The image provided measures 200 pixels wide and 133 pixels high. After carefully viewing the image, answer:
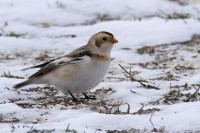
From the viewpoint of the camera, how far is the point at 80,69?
6594 mm

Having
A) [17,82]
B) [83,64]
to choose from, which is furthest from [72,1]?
[83,64]

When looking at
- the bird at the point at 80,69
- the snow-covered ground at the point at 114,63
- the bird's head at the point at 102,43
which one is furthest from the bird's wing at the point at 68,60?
the snow-covered ground at the point at 114,63

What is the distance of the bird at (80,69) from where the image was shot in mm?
6598

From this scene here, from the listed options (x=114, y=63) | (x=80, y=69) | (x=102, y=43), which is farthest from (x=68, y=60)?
(x=114, y=63)

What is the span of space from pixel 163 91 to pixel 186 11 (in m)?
4.64

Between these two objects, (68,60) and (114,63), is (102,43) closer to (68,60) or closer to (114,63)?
(68,60)

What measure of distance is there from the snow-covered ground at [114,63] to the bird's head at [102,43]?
1.55ft

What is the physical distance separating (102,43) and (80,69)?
1.98ft

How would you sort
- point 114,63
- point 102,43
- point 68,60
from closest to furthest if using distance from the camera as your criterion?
point 68,60 < point 102,43 < point 114,63

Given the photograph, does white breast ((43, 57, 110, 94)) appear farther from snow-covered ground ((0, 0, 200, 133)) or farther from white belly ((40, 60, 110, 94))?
snow-covered ground ((0, 0, 200, 133))

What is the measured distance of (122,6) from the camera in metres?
11.8

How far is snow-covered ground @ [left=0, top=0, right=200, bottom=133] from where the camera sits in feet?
18.1

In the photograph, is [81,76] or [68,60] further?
[68,60]

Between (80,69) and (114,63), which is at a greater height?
(80,69)
